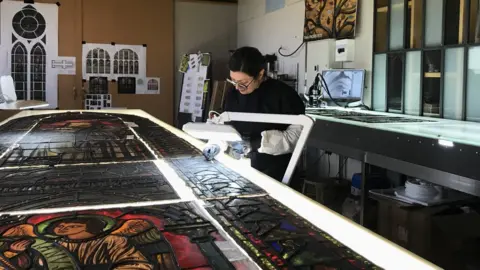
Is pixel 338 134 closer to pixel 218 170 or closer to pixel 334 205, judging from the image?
pixel 334 205

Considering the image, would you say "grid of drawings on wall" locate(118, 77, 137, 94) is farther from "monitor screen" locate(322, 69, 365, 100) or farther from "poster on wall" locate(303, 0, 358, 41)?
"monitor screen" locate(322, 69, 365, 100)

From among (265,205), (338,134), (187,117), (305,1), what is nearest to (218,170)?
(265,205)

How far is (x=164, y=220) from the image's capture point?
1.35 metres

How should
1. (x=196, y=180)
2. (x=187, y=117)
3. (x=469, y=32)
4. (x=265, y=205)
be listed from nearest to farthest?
1. (x=265, y=205)
2. (x=196, y=180)
3. (x=469, y=32)
4. (x=187, y=117)

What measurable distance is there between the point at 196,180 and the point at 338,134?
78.0 inches

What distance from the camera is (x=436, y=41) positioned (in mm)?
3822

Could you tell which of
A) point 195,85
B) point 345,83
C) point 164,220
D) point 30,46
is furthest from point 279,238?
point 30,46

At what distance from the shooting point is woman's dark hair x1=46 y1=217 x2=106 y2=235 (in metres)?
1.26

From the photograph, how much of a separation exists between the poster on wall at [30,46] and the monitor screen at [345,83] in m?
4.33

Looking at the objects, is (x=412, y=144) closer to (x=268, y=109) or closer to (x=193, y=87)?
(x=268, y=109)

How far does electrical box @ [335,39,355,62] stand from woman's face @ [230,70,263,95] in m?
2.59

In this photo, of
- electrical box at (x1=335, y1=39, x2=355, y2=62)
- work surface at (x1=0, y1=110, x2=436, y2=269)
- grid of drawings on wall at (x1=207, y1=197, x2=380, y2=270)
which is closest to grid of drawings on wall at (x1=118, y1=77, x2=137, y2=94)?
electrical box at (x1=335, y1=39, x2=355, y2=62)

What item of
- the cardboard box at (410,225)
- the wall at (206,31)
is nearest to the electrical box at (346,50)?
the cardboard box at (410,225)

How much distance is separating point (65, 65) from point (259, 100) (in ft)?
18.5
